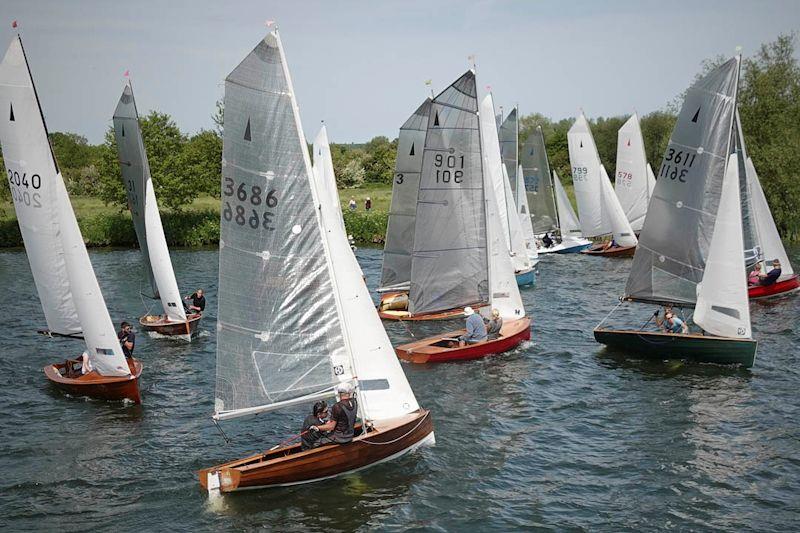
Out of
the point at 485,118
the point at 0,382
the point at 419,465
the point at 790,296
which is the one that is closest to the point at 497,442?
the point at 419,465

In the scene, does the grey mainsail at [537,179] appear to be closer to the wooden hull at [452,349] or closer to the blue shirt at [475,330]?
the wooden hull at [452,349]

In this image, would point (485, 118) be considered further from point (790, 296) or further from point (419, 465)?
point (419, 465)

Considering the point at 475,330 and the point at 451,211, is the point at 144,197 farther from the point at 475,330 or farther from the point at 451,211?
the point at 475,330

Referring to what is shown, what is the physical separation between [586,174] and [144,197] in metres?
32.6

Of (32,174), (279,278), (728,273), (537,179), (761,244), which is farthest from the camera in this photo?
(537,179)

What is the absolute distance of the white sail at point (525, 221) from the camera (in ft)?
148

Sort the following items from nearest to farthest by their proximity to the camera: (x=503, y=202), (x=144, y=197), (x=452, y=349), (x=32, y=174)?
(x=32, y=174)
(x=452, y=349)
(x=144, y=197)
(x=503, y=202)

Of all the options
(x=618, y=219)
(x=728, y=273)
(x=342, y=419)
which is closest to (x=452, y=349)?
(x=728, y=273)

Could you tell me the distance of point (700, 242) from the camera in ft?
86.3

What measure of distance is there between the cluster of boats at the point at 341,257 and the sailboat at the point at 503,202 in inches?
4.5

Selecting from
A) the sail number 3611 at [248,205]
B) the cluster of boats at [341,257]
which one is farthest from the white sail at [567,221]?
the sail number 3611 at [248,205]

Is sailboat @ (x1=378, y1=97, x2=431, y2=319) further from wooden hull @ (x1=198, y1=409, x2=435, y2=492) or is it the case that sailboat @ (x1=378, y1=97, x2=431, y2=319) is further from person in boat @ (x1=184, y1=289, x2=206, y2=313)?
wooden hull @ (x1=198, y1=409, x2=435, y2=492)

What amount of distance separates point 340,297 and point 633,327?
18792 mm

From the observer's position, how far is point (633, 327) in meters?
32.4
